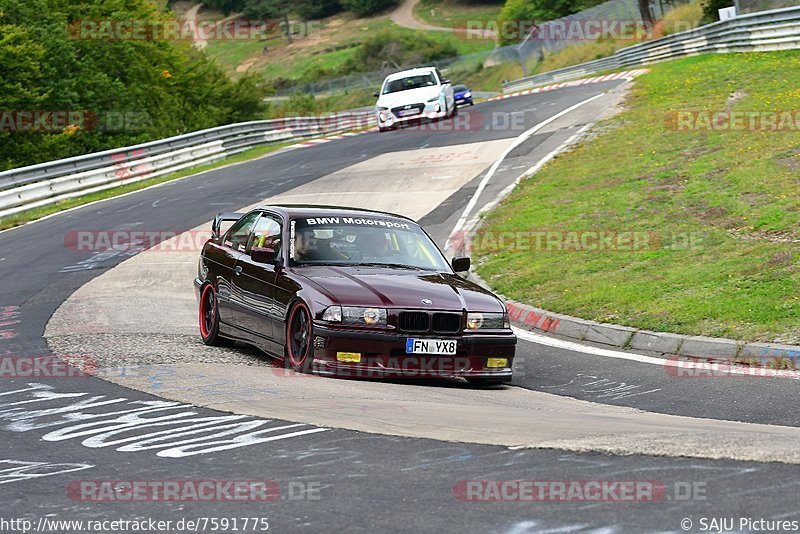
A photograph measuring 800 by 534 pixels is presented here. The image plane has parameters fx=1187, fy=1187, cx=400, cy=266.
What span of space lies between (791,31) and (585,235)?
19761 millimetres

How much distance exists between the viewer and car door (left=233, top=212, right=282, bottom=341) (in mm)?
10602

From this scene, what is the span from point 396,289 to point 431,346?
59 cm

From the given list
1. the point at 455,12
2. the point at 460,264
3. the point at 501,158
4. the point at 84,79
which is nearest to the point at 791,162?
the point at 460,264

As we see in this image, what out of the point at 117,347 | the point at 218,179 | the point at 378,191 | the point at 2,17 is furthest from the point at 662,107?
the point at 2,17

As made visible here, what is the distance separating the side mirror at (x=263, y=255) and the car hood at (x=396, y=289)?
1.16 ft

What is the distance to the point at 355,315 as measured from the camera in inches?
377

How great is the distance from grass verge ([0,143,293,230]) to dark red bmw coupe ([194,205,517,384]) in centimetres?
1390

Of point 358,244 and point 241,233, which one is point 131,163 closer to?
point 241,233

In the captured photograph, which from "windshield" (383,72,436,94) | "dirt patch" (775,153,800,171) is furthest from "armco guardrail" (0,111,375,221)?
"dirt patch" (775,153,800,171)

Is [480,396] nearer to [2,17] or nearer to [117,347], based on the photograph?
[117,347]

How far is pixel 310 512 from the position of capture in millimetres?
5078

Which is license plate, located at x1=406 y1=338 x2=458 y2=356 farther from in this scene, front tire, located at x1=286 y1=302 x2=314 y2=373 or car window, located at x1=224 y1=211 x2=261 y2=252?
car window, located at x1=224 y1=211 x2=261 y2=252

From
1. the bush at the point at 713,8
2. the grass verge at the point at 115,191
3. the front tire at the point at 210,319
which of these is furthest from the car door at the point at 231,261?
the bush at the point at 713,8

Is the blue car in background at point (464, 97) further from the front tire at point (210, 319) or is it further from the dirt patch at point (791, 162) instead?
the front tire at point (210, 319)
